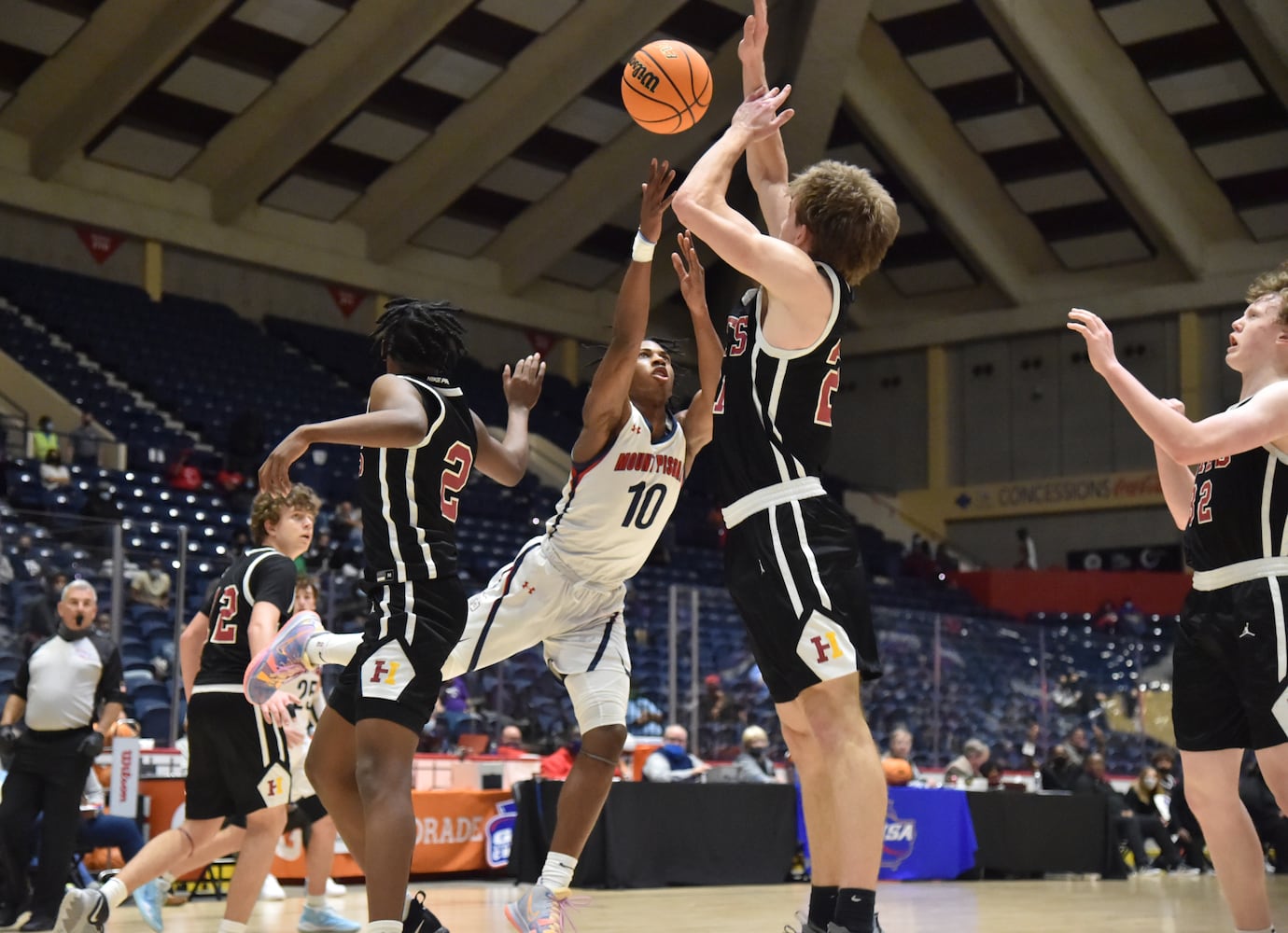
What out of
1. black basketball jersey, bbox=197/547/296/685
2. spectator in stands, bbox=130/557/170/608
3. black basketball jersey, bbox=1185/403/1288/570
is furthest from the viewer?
spectator in stands, bbox=130/557/170/608

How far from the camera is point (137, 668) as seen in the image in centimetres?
1109

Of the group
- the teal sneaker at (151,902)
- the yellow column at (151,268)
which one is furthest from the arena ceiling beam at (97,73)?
the teal sneaker at (151,902)

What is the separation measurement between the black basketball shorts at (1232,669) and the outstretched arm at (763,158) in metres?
1.82

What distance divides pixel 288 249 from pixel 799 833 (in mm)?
15296

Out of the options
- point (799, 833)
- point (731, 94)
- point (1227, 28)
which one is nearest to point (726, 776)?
point (799, 833)

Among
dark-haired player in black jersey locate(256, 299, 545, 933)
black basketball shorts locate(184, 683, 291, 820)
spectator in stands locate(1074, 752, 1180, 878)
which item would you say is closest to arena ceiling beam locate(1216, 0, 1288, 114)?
spectator in stands locate(1074, 752, 1180, 878)

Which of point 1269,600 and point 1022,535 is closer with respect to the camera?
point 1269,600

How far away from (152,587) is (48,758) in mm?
3335

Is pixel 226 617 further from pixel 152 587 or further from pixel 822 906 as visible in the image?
pixel 152 587

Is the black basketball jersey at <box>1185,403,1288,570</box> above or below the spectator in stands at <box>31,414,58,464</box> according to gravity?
below

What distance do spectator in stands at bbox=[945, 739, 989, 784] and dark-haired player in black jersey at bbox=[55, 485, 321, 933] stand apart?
10751 mm

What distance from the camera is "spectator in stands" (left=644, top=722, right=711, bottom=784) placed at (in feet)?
41.2

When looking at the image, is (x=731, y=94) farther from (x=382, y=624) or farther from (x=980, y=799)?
(x=382, y=624)

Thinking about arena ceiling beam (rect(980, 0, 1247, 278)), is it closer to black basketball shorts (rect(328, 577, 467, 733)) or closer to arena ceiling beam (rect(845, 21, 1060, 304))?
arena ceiling beam (rect(845, 21, 1060, 304))
